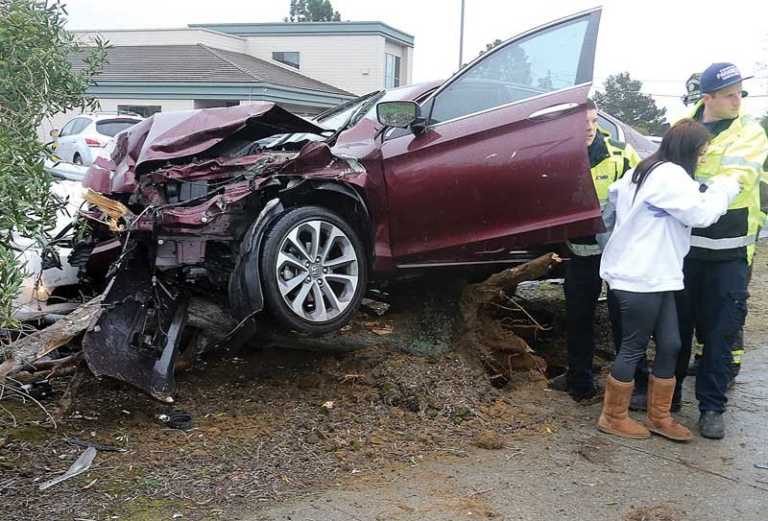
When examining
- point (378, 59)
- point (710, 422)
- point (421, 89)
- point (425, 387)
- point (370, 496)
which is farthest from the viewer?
point (378, 59)

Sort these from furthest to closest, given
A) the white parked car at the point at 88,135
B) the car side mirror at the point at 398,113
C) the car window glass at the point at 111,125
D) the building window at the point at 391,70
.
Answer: the building window at the point at 391,70, the car window glass at the point at 111,125, the white parked car at the point at 88,135, the car side mirror at the point at 398,113

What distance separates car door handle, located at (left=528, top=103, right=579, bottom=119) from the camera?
4410 millimetres

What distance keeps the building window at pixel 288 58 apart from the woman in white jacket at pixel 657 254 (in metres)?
27.7

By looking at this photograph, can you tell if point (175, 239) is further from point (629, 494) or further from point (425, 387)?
point (629, 494)

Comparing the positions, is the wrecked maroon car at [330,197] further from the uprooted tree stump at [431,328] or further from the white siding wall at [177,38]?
the white siding wall at [177,38]

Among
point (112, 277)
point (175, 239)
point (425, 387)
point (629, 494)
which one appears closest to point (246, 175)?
point (175, 239)

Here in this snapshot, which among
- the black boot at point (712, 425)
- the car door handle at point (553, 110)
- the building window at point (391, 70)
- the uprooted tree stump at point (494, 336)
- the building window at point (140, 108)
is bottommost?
the black boot at point (712, 425)

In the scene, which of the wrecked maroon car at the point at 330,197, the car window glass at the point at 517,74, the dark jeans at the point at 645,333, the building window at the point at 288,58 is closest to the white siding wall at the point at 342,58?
the building window at the point at 288,58

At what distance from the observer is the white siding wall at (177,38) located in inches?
1150

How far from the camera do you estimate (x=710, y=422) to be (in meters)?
3.91

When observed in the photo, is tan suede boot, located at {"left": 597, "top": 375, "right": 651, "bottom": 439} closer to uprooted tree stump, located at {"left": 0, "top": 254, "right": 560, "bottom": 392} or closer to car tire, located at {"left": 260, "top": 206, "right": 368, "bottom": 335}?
uprooted tree stump, located at {"left": 0, "top": 254, "right": 560, "bottom": 392}

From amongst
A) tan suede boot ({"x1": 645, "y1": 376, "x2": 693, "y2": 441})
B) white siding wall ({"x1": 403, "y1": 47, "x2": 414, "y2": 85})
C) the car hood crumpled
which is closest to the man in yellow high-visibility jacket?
tan suede boot ({"x1": 645, "y1": 376, "x2": 693, "y2": 441})

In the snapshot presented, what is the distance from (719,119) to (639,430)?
1.80m

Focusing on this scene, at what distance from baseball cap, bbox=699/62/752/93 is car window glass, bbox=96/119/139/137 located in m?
12.3
